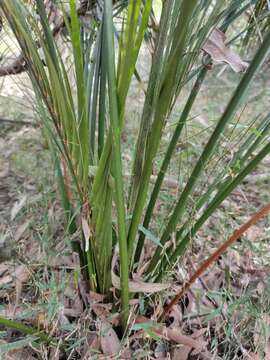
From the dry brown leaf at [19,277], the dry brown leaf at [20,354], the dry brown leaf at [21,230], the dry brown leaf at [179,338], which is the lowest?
the dry brown leaf at [20,354]

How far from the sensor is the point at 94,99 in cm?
69

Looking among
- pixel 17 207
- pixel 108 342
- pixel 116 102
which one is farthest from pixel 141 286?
pixel 17 207

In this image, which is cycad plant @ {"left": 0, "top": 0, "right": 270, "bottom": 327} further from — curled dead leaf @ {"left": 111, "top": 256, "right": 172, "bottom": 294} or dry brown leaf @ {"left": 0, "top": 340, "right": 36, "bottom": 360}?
dry brown leaf @ {"left": 0, "top": 340, "right": 36, "bottom": 360}

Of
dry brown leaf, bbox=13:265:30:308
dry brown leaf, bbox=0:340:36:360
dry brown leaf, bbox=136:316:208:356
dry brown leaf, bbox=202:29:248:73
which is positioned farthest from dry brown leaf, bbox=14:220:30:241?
dry brown leaf, bbox=202:29:248:73

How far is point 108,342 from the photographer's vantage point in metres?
0.74

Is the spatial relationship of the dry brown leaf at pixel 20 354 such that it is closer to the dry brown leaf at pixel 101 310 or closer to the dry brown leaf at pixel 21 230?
the dry brown leaf at pixel 101 310

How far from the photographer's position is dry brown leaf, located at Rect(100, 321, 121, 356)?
732 millimetres

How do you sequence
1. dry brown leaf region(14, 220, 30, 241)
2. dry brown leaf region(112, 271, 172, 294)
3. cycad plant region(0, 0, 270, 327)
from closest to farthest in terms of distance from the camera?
cycad plant region(0, 0, 270, 327) < dry brown leaf region(112, 271, 172, 294) < dry brown leaf region(14, 220, 30, 241)

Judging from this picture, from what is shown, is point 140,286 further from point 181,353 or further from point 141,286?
point 181,353

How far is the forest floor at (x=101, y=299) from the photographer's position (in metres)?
0.74

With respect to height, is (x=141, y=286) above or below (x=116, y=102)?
below

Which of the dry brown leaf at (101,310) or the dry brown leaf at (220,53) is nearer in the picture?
the dry brown leaf at (220,53)

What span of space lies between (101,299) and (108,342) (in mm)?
81

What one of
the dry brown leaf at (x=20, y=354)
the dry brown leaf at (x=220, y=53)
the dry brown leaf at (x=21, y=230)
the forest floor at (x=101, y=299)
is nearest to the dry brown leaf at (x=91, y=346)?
the forest floor at (x=101, y=299)
